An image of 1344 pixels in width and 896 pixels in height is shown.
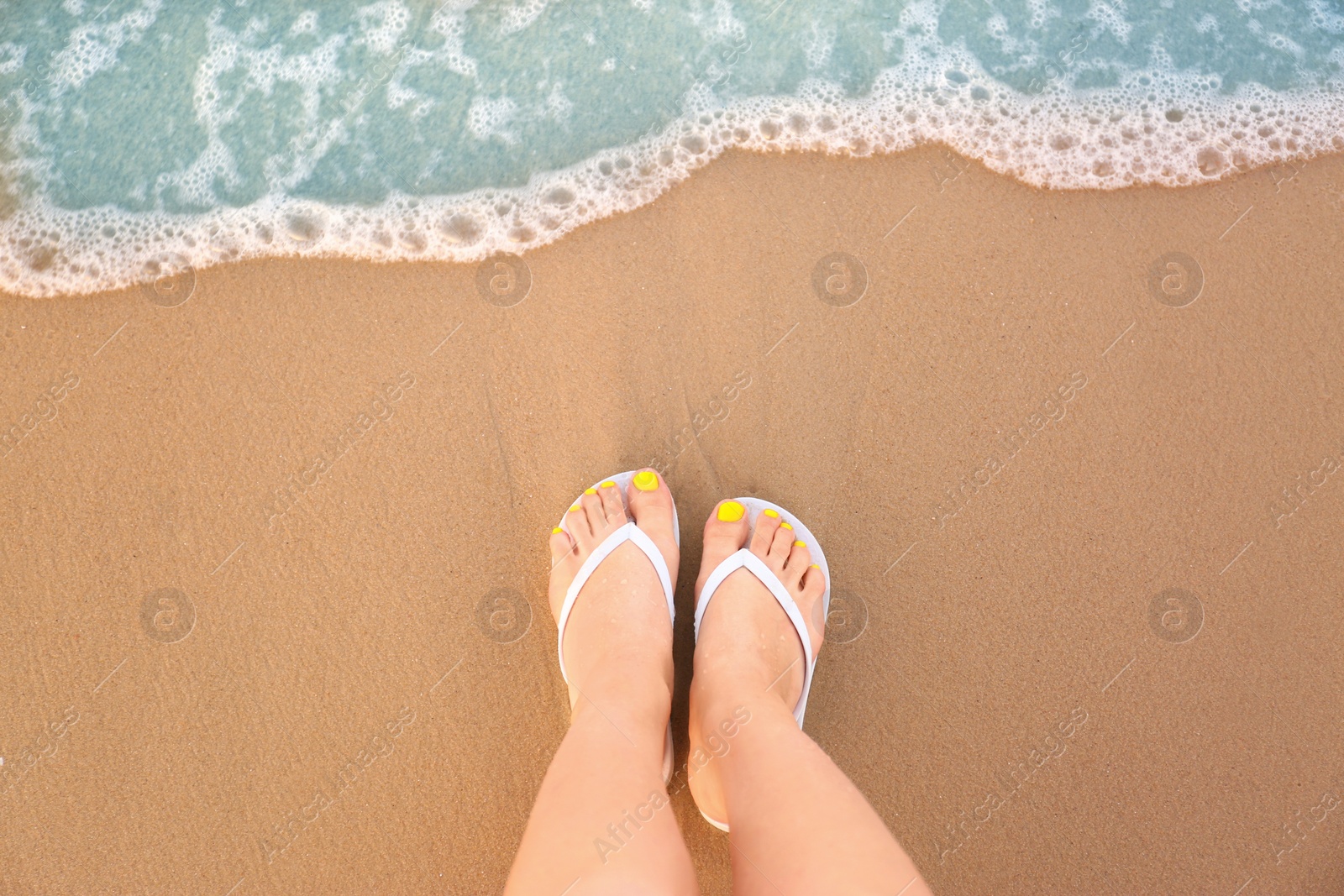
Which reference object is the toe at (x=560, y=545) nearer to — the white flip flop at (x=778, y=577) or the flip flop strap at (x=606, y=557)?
the flip flop strap at (x=606, y=557)

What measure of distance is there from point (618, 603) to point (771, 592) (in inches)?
13.8

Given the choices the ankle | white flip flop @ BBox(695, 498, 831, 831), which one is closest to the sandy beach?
white flip flop @ BBox(695, 498, 831, 831)

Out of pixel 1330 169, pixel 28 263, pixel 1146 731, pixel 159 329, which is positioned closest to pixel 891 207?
pixel 1330 169

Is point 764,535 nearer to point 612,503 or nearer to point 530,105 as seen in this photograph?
point 612,503

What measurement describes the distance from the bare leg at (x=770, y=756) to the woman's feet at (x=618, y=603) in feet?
0.33

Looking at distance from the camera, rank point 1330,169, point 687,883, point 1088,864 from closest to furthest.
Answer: point 687,883, point 1088,864, point 1330,169

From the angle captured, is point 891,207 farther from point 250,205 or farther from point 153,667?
point 153,667

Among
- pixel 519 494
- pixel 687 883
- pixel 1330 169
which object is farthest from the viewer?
pixel 1330 169

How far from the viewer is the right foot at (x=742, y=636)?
166 cm

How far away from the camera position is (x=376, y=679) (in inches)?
72.0

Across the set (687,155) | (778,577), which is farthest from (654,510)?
(687,155)

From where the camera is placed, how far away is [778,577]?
1.83 m

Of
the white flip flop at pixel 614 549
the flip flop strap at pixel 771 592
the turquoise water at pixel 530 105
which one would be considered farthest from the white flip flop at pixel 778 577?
the turquoise water at pixel 530 105

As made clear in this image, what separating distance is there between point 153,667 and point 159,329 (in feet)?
2.67
